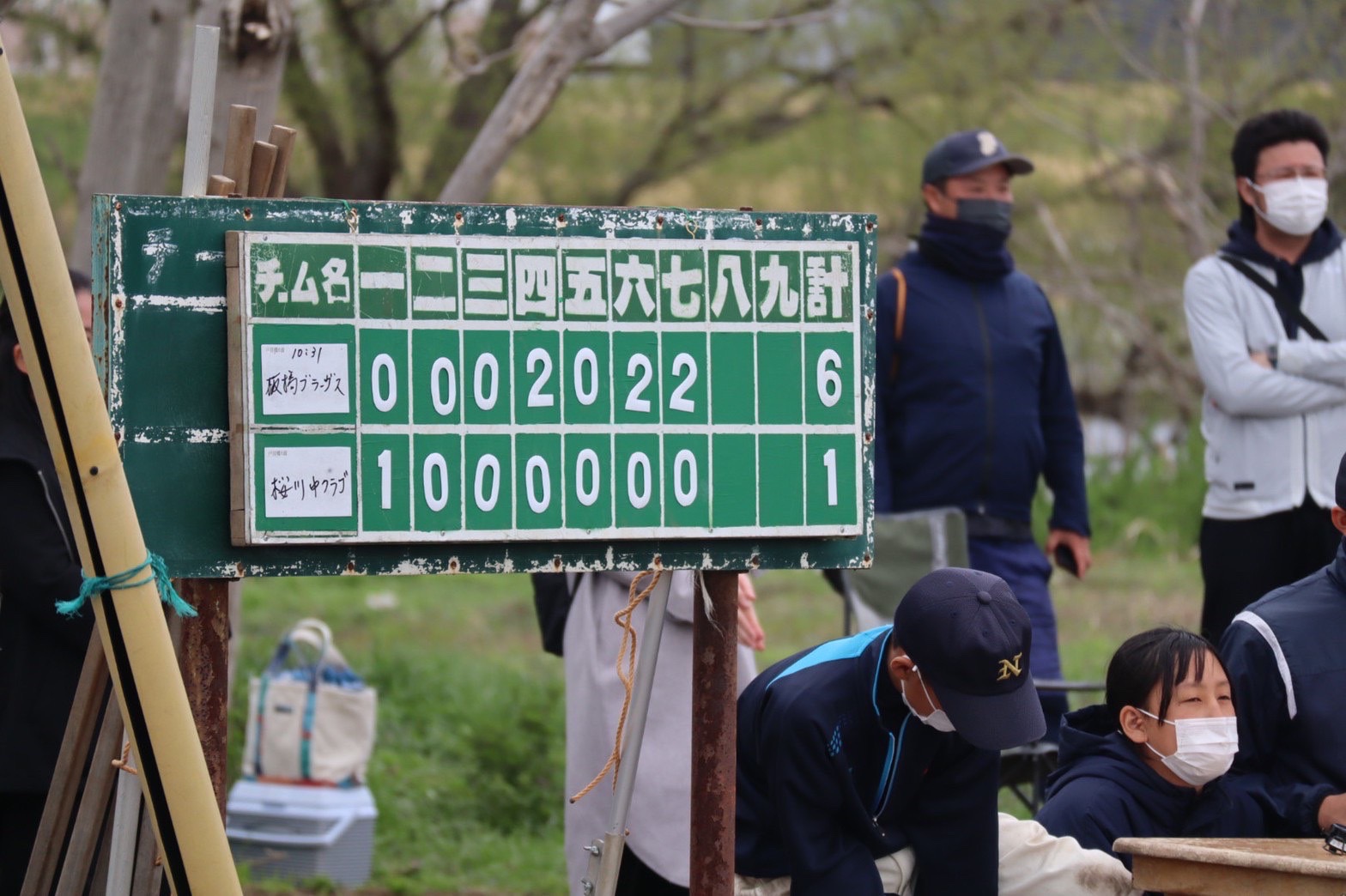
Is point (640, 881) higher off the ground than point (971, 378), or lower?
lower

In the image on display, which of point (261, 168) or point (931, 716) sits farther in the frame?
point (931, 716)

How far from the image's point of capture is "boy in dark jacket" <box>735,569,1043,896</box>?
9.83 feet

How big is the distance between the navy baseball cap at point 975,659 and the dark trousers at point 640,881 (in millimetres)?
1189

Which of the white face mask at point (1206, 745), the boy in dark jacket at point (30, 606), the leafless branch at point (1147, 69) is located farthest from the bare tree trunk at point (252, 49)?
the leafless branch at point (1147, 69)

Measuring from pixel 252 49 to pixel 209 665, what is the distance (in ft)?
8.21

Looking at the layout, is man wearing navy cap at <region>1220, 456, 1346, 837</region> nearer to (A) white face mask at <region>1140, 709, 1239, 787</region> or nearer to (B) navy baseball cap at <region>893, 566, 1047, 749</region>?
(A) white face mask at <region>1140, 709, 1239, 787</region>

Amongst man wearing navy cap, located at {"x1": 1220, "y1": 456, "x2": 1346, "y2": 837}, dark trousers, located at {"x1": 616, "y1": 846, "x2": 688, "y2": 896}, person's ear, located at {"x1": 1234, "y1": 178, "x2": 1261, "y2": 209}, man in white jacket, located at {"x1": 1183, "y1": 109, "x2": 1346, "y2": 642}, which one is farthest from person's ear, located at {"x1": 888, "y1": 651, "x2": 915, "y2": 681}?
person's ear, located at {"x1": 1234, "y1": 178, "x2": 1261, "y2": 209}

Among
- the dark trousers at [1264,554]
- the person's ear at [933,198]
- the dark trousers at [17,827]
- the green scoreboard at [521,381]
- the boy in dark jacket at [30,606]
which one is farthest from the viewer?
the person's ear at [933,198]

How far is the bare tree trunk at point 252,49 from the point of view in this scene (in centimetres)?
468

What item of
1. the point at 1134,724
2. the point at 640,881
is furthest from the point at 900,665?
the point at 640,881

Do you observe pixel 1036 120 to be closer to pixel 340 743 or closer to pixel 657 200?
pixel 657 200

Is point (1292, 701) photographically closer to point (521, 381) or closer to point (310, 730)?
point (521, 381)

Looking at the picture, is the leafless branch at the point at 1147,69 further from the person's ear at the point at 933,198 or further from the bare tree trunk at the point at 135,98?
the bare tree trunk at the point at 135,98

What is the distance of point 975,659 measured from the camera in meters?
2.96
